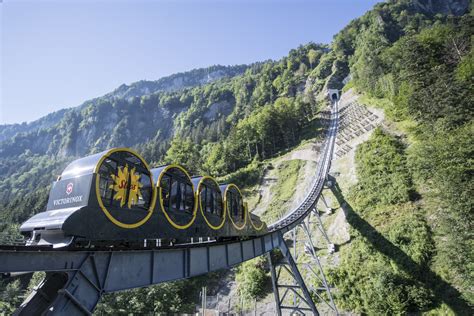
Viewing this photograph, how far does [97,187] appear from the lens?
8.09m

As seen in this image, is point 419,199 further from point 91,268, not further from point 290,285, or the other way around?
point 91,268

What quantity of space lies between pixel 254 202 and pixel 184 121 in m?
105

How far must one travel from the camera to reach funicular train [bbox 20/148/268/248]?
24.9ft

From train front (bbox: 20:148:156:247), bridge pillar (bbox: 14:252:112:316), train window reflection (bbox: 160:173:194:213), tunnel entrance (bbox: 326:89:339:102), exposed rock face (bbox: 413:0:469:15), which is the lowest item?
bridge pillar (bbox: 14:252:112:316)

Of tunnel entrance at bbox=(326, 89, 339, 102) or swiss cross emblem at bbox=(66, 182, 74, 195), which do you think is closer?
swiss cross emblem at bbox=(66, 182, 74, 195)

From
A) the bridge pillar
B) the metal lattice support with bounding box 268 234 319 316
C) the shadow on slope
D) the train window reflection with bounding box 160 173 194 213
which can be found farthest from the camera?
the metal lattice support with bounding box 268 234 319 316

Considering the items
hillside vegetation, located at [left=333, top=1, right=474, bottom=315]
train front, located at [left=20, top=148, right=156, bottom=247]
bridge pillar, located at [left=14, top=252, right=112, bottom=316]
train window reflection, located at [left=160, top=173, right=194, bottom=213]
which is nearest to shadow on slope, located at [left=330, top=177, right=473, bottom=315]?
hillside vegetation, located at [left=333, top=1, right=474, bottom=315]

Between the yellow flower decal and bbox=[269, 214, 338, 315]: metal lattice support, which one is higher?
the yellow flower decal

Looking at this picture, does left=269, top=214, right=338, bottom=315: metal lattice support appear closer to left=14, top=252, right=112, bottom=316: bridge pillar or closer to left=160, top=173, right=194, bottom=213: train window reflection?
left=160, top=173, right=194, bottom=213: train window reflection

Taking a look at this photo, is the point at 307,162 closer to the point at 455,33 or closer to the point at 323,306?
the point at 323,306

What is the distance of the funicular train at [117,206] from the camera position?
24.9ft

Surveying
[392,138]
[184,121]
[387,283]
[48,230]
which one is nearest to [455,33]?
[392,138]

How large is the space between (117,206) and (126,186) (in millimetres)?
761

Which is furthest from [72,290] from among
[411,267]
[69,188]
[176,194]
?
[411,267]
